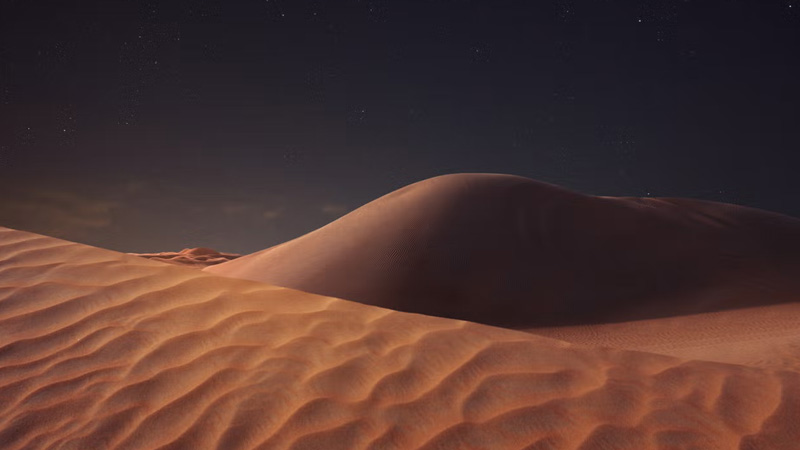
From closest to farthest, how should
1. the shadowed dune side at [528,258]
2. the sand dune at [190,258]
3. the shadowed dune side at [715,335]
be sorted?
the shadowed dune side at [715,335] < the shadowed dune side at [528,258] < the sand dune at [190,258]

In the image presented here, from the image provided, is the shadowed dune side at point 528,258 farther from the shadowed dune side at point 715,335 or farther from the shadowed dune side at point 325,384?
the shadowed dune side at point 325,384

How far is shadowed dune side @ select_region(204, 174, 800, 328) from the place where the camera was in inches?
218

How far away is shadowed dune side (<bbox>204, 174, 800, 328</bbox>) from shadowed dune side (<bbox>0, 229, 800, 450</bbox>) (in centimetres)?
324

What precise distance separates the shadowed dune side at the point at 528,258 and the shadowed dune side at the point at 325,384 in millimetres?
3241

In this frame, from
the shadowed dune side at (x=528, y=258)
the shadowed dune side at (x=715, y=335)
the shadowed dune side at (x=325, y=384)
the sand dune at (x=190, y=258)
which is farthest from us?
the sand dune at (x=190, y=258)

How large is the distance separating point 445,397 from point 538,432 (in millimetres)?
332

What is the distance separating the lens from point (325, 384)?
1.79 meters

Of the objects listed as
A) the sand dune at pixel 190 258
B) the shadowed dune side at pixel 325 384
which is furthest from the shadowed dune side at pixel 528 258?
the sand dune at pixel 190 258

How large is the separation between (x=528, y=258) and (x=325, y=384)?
4.61 metres

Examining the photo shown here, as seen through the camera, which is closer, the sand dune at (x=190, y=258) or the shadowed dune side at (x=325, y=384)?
the shadowed dune side at (x=325, y=384)

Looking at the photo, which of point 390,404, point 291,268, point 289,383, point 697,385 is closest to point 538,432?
point 390,404

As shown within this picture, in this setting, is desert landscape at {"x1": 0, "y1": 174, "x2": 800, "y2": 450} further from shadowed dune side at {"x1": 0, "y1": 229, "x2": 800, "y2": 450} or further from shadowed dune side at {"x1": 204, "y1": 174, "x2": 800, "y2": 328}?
shadowed dune side at {"x1": 204, "y1": 174, "x2": 800, "y2": 328}

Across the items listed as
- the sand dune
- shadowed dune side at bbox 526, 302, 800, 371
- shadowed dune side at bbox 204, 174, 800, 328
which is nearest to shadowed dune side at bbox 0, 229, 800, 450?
shadowed dune side at bbox 526, 302, 800, 371

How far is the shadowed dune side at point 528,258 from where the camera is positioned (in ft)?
18.2
